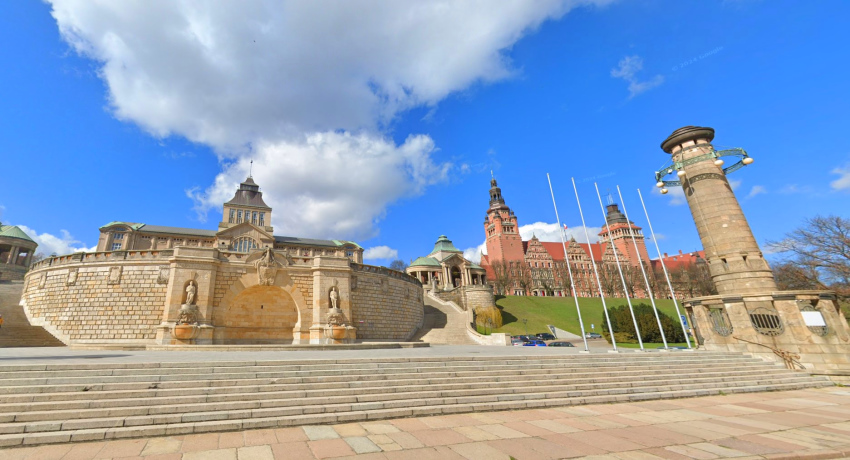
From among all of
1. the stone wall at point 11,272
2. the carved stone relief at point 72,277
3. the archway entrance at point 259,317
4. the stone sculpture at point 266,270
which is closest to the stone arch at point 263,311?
the archway entrance at point 259,317

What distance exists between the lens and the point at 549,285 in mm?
87250

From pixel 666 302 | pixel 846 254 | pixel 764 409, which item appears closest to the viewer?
pixel 764 409

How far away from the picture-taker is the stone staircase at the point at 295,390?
7105 millimetres

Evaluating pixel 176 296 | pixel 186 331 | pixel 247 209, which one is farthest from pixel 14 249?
pixel 186 331

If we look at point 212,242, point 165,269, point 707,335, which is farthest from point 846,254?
point 212,242

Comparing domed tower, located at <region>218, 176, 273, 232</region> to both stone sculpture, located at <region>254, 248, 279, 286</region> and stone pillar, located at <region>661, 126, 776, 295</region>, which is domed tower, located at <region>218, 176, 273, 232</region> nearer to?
stone sculpture, located at <region>254, 248, 279, 286</region>

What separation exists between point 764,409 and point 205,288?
2780cm

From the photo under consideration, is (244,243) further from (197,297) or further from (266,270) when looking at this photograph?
(197,297)

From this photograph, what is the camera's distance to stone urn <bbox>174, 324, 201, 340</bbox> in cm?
2144

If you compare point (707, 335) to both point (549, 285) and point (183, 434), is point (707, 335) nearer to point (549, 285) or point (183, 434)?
point (183, 434)

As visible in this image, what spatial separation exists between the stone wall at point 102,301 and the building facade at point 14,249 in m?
49.0

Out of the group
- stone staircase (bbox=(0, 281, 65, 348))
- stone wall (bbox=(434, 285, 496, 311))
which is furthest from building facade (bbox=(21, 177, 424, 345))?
stone wall (bbox=(434, 285, 496, 311))

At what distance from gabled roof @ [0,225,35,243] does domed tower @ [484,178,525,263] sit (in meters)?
92.9

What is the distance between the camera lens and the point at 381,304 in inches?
1189
